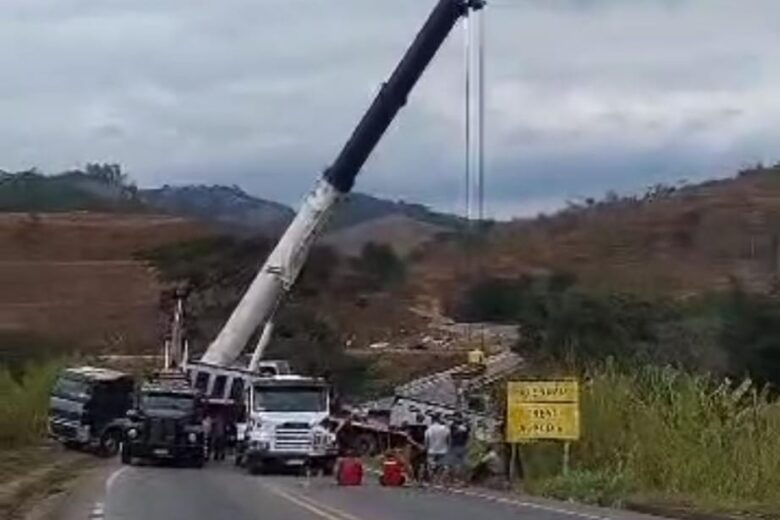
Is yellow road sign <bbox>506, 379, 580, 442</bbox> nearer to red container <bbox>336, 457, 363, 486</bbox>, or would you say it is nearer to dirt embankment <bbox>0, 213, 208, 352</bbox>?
red container <bbox>336, 457, 363, 486</bbox>

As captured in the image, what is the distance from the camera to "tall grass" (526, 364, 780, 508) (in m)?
37.2

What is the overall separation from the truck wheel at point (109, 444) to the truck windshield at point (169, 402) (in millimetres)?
6629

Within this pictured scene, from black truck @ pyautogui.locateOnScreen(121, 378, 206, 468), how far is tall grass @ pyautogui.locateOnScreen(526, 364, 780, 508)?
1496cm

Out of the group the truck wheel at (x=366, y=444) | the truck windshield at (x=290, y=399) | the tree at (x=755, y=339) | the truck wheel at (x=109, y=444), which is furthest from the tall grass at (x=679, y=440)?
the truck wheel at (x=109, y=444)

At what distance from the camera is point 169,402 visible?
59219mm

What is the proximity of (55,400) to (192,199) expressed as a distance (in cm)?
4029

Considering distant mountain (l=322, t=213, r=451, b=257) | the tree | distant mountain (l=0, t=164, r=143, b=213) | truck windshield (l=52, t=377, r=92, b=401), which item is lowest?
truck windshield (l=52, t=377, r=92, b=401)

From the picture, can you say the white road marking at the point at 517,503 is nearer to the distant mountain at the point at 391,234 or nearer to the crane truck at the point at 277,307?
the crane truck at the point at 277,307

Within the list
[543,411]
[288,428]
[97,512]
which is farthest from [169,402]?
[97,512]

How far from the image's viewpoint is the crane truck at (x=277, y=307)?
2205 inches

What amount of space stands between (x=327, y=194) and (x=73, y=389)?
11.8m

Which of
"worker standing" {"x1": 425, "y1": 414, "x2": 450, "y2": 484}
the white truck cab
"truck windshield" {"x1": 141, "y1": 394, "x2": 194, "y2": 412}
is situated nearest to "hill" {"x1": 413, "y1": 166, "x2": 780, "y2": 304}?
"truck windshield" {"x1": 141, "y1": 394, "x2": 194, "y2": 412}

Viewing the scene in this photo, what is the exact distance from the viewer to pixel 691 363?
2601 inches

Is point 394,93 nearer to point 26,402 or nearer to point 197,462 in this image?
point 197,462
